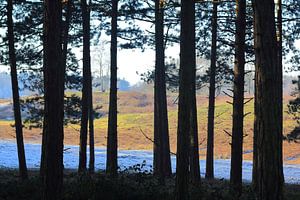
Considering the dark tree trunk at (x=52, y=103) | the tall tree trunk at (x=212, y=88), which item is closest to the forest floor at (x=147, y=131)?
the tall tree trunk at (x=212, y=88)

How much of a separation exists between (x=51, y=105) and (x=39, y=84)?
603 inches

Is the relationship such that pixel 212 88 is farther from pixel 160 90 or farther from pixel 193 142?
pixel 193 142

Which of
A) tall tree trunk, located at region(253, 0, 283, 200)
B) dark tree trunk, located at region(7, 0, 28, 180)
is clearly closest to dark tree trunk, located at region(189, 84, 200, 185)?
dark tree trunk, located at region(7, 0, 28, 180)

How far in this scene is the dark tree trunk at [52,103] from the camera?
8.09 m

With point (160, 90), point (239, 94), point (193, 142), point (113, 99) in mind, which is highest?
point (160, 90)

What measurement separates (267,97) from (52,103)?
13.3 feet

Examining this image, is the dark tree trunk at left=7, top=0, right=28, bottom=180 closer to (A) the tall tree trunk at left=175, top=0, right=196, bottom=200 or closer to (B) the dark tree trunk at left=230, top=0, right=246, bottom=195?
(A) the tall tree trunk at left=175, top=0, right=196, bottom=200

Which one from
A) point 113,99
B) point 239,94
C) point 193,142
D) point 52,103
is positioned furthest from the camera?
point 113,99

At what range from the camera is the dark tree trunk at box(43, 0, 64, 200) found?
8.09 m

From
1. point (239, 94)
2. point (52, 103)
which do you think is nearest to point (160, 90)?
point (239, 94)

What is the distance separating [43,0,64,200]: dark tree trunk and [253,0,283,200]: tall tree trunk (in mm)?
3906

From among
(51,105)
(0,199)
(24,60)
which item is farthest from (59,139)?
(24,60)

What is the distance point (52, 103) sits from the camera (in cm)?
811

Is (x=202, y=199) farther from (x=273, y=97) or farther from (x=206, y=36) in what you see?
(x=206, y=36)
